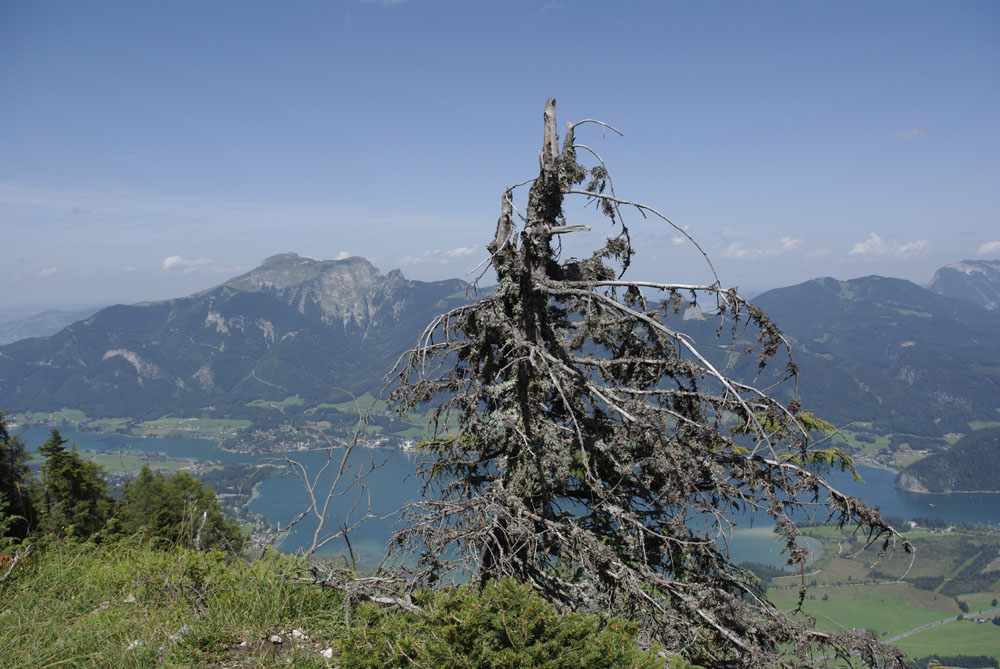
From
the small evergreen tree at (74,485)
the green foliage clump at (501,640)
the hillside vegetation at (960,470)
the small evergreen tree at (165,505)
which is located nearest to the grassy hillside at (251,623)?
the green foliage clump at (501,640)

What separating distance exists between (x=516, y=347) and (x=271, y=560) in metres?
2.96

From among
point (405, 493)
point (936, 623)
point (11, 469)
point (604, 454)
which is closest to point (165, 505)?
point (11, 469)

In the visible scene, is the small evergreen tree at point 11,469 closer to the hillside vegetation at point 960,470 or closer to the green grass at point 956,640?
the green grass at point 956,640

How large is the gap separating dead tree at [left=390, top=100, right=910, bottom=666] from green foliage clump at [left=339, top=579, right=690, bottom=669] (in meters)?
1.19

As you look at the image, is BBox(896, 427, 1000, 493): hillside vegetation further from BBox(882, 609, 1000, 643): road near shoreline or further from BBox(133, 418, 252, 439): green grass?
BBox(133, 418, 252, 439): green grass

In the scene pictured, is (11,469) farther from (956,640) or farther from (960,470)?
(960,470)

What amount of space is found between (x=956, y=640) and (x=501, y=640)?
269 ft

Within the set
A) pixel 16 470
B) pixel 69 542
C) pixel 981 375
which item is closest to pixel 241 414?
pixel 16 470

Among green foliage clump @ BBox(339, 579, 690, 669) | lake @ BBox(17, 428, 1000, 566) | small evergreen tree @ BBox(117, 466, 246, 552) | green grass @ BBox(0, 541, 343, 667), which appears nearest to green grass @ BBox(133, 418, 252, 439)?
lake @ BBox(17, 428, 1000, 566)

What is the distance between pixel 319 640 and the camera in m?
4.01

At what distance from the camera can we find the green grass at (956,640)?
5312 centimetres

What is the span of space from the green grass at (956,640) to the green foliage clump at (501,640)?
66439mm

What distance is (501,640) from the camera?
9.43 feet

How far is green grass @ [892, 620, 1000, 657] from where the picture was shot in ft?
174
